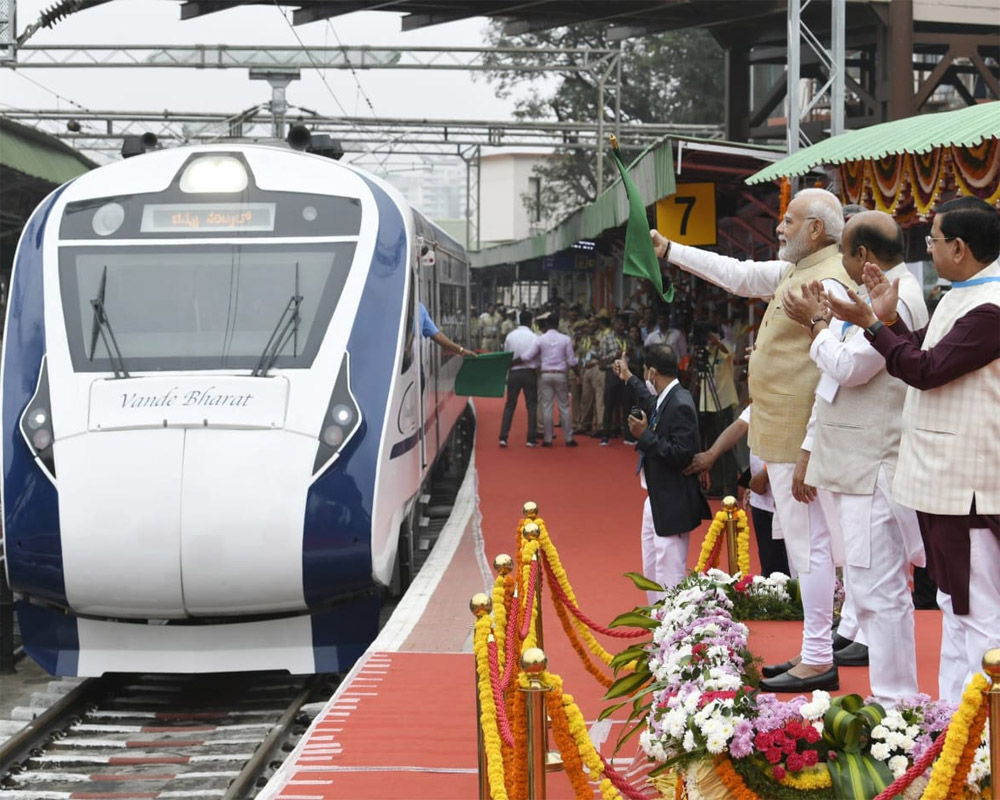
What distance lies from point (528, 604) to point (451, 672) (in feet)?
5.87

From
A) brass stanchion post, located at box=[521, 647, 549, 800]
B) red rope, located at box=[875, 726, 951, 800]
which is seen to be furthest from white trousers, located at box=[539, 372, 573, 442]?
red rope, located at box=[875, 726, 951, 800]

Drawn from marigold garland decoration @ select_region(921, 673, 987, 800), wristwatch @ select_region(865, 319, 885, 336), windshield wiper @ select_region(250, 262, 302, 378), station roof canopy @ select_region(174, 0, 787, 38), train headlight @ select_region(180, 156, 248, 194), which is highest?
station roof canopy @ select_region(174, 0, 787, 38)

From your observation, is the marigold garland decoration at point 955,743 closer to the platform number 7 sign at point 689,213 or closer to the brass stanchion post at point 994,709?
the brass stanchion post at point 994,709

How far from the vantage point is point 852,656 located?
21.0 feet

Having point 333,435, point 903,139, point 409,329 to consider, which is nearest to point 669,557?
point 333,435

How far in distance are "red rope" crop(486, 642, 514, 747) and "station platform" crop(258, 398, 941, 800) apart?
1.09m

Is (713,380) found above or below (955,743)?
above

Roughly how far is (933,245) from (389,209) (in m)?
5.32

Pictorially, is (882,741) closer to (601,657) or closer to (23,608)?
(601,657)

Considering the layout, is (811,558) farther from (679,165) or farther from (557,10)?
(557,10)

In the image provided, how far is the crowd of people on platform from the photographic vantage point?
4504mm

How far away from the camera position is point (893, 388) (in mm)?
5223

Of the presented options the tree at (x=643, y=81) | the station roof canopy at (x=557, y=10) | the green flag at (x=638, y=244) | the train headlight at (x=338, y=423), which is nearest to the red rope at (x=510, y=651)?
the green flag at (x=638, y=244)

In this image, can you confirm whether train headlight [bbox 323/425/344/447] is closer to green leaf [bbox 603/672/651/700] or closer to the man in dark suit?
the man in dark suit
